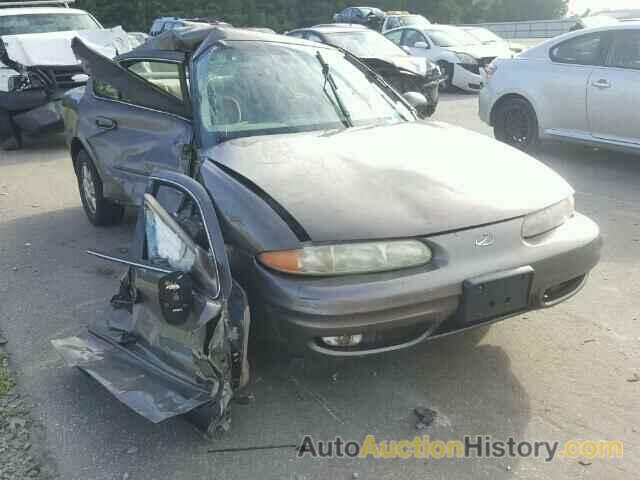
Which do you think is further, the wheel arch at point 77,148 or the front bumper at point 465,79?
the front bumper at point 465,79

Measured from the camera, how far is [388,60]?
10.5 m

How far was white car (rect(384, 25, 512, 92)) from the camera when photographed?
13.8 m

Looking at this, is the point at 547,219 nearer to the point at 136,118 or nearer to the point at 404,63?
the point at 136,118

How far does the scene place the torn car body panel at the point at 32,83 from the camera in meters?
9.11

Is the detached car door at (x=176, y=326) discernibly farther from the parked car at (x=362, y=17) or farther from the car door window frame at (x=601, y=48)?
the parked car at (x=362, y=17)

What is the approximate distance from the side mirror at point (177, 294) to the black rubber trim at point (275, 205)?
0.46 metres

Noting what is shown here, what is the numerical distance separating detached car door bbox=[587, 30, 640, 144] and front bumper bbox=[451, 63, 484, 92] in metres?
6.86

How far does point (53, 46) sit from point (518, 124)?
21.9 ft

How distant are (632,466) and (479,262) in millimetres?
968

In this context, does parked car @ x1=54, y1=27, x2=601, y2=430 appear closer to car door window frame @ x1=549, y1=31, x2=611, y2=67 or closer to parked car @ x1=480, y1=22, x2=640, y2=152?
parked car @ x1=480, y1=22, x2=640, y2=152

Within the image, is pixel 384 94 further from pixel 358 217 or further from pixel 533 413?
pixel 533 413

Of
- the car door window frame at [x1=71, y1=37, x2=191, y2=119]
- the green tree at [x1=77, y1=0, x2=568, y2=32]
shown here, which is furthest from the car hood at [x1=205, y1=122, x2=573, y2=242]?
the green tree at [x1=77, y1=0, x2=568, y2=32]

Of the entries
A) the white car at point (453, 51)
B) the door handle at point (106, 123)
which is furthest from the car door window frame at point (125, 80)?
the white car at point (453, 51)

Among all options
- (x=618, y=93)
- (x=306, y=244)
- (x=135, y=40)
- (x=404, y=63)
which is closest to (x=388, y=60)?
(x=404, y=63)
